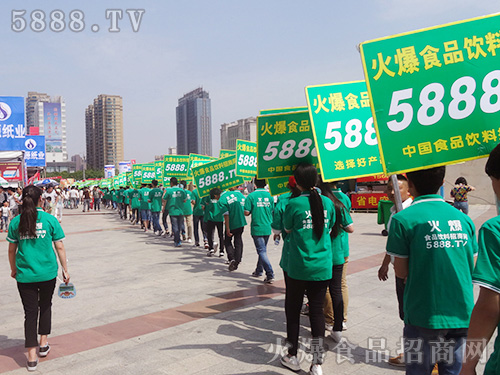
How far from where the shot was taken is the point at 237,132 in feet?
410

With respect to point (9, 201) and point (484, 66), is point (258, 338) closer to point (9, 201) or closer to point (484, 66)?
point (484, 66)

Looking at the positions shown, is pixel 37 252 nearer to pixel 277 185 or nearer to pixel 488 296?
pixel 277 185

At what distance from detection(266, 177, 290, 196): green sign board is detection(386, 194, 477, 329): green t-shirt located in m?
3.29

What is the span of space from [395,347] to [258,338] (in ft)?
4.91

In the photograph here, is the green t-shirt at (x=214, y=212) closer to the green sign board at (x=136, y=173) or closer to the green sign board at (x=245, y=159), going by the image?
the green sign board at (x=245, y=159)

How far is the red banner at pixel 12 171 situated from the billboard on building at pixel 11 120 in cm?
603

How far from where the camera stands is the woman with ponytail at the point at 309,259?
12.4 feet

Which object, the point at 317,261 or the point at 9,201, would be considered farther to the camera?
the point at 9,201

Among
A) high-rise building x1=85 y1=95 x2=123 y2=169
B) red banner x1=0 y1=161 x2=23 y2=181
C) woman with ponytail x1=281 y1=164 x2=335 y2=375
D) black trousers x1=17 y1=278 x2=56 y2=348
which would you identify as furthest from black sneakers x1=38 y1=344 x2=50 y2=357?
high-rise building x1=85 y1=95 x2=123 y2=169

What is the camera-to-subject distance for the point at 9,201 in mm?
Answer: 18172

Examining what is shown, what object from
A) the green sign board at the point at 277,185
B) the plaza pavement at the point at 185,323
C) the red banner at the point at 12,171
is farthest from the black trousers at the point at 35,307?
the red banner at the point at 12,171

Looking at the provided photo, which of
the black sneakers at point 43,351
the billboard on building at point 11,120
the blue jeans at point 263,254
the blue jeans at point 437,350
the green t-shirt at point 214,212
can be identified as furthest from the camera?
the billboard on building at point 11,120

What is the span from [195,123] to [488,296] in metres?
178

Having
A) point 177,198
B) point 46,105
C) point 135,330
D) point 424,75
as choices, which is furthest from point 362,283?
point 46,105
